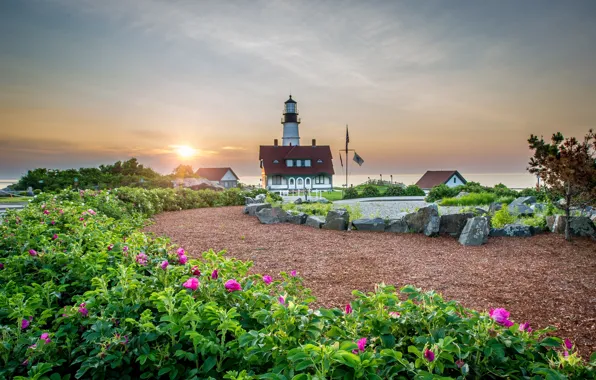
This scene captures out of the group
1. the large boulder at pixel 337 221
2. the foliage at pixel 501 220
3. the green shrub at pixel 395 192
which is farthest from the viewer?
the green shrub at pixel 395 192

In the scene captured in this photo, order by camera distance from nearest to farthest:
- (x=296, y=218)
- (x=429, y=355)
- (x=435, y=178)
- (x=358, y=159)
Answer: (x=429, y=355) → (x=296, y=218) → (x=358, y=159) → (x=435, y=178)

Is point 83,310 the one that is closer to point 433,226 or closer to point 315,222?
point 433,226

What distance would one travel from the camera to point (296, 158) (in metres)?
36.4

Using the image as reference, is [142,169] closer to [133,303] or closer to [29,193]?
[29,193]

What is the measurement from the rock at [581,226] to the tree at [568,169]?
0.26 meters

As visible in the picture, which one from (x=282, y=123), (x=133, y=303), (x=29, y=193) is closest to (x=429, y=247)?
(x=133, y=303)

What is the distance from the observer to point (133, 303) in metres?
2.55

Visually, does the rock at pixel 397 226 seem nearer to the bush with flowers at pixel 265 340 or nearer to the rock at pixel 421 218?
the rock at pixel 421 218

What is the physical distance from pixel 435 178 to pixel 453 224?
74.9ft

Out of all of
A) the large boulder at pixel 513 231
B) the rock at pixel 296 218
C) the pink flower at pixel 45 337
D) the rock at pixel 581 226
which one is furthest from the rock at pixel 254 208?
the pink flower at pixel 45 337

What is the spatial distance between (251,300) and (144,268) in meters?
1.44

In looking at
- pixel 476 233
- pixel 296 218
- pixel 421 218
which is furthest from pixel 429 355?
pixel 296 218

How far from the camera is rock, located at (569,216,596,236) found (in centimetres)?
828

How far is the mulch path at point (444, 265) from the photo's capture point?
16.2 feet
